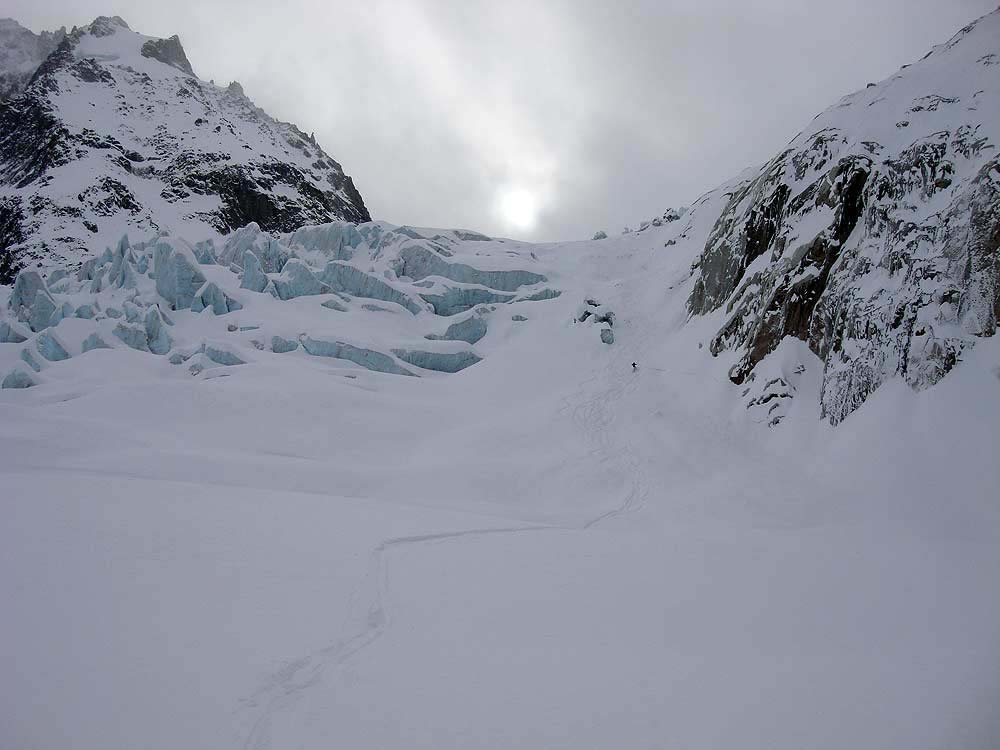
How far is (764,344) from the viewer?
18.4m

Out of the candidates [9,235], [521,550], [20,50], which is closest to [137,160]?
[9,235]

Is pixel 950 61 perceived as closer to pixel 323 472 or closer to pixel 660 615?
pixel 660 615

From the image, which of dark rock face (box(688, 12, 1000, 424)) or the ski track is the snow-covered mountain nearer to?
the ski track

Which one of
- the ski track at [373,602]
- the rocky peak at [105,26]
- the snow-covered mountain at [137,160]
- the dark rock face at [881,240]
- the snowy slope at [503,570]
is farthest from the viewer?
the rocky peak at [105,26]

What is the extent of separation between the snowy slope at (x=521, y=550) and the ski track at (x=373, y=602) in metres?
0.05

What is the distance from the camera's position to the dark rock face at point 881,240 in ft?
43.2

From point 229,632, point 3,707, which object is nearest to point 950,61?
point 229,632

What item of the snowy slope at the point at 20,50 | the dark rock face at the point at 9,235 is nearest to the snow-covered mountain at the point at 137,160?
the dark rock face at the point at 9,235

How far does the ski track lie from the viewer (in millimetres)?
5141

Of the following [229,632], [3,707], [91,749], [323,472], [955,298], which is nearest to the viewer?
[91,749]

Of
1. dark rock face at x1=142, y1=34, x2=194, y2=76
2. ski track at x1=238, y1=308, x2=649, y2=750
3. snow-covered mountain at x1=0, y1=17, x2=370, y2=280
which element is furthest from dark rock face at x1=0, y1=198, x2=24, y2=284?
ski track at x1=238, y1=308, x2=649, y2=750

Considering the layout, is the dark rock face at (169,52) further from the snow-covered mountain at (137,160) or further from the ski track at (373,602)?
the ski track at (373,602)

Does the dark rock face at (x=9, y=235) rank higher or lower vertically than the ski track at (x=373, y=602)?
higher

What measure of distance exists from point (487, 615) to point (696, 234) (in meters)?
36.4
